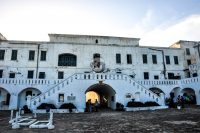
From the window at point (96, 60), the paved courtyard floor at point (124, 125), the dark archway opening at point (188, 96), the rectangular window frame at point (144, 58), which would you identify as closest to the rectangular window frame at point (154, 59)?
the rectangular window frame at point (144, 58)

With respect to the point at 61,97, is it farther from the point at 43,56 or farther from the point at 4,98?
the point at 4,98

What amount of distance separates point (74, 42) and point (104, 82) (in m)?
11.9

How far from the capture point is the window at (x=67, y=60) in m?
28.2

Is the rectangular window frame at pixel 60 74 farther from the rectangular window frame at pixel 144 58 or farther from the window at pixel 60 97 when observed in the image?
the rectangular window frame at pixel 144 58

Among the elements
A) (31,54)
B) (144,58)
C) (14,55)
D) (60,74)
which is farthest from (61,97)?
(144,58)

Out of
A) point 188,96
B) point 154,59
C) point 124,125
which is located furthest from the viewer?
point 154,59

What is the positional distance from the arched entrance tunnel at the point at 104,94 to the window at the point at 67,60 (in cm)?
567

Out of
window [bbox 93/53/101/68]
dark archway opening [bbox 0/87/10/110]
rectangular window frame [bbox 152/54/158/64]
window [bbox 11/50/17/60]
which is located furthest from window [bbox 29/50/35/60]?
rectangular window frame [bbox 152/54/158/64]

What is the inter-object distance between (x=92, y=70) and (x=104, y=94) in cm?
462

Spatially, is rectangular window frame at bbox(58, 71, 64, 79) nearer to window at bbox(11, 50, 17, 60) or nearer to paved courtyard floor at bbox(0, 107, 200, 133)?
window at bbox(11, 50, 17, 60)

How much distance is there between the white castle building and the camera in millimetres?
21594

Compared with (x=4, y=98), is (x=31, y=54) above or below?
above

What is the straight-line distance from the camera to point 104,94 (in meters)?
28.9

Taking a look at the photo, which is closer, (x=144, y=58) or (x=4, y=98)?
(x=4, y=98)
